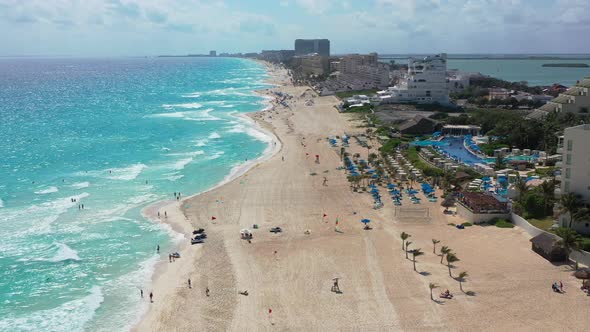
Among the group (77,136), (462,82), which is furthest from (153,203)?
(462,82)

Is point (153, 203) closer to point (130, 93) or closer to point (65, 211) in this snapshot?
point (65, 211)

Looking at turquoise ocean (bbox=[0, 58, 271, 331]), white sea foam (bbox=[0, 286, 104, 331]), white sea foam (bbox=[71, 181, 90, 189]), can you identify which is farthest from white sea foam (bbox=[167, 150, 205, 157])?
white sea foam (bbox=[0, 286, 104, 331])

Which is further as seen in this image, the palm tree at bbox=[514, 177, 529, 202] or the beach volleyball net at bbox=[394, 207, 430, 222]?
the beach volleyball net at bbox=[394, 207, 430, 222]

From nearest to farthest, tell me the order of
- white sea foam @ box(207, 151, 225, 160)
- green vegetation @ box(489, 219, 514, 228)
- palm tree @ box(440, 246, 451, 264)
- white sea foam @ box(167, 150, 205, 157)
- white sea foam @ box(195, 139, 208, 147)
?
palm tree @ box(440, 246, 451, 264)
green vegetation @ box(489, 219, 514, 228)
white sea foam @ box(207, 151, 225, 160)
white sea foam @ box(167, 150, 205, 157)
white sea foam @ box(195, 139, 208, 147)

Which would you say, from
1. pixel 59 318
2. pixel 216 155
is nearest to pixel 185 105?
pixel 216 155

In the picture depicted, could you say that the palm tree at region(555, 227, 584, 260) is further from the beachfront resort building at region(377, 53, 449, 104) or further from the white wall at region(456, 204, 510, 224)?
the beachfront resort building at region(377, 53, 449, 104)

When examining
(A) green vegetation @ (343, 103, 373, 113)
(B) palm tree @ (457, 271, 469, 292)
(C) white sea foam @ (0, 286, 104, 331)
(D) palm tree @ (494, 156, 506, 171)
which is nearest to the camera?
(C) white sea foam @ (0, 286, 104, 331)

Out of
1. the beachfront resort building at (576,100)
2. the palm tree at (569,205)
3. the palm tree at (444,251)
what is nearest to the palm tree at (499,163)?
the palm tree at (569,205)

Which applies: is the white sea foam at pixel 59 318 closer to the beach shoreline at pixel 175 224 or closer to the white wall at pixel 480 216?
the beach shoreline at pixel 175 224
